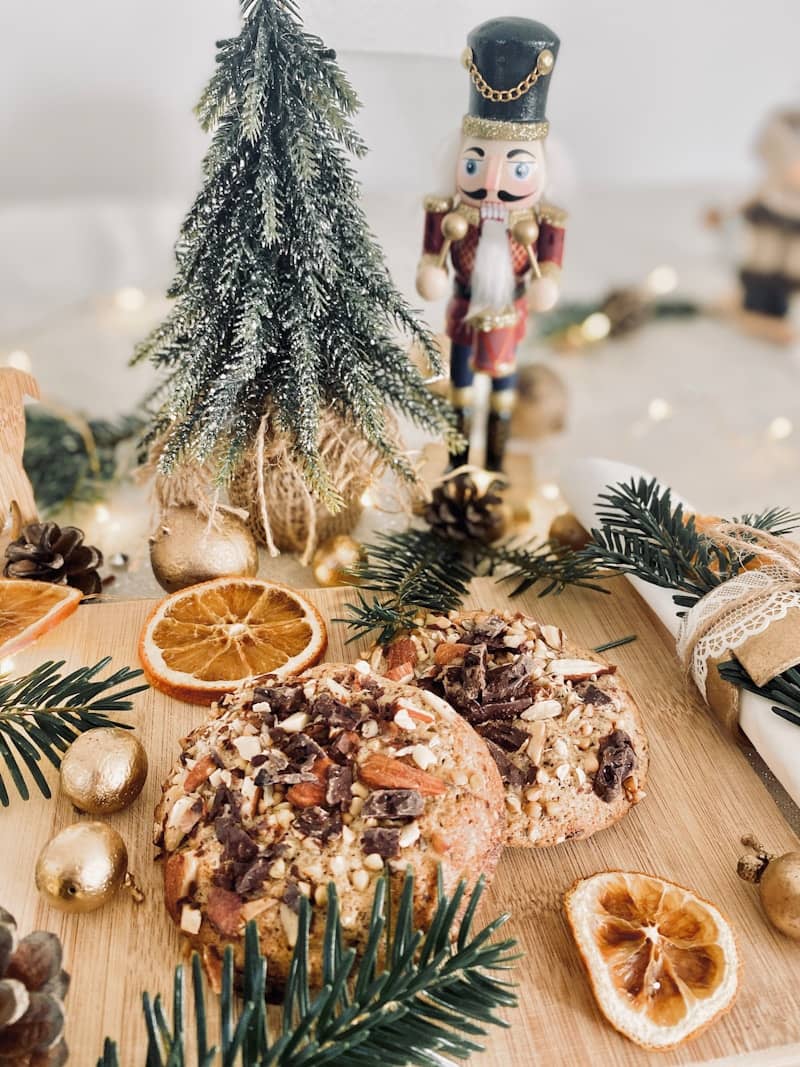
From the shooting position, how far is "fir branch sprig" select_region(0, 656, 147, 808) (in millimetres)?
1174

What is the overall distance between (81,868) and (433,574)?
27.7 inches

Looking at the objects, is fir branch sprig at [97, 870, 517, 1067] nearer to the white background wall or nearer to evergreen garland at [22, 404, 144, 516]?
evergreen garland at [22, 404, 144, 516]

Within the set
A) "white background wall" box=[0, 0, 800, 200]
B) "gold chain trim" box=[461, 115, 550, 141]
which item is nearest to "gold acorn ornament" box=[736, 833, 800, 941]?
"gold chain trim" box=[461, 115, 550, 141]

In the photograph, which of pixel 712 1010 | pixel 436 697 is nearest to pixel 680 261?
pixel 436 697

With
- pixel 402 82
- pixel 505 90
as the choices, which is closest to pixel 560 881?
pixel 505 90

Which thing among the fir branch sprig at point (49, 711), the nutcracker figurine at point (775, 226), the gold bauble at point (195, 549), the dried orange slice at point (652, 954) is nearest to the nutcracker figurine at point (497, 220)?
the gold bauble at point (195, 549)

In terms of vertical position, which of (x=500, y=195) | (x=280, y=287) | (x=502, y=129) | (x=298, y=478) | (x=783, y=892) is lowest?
(x=783, y=892)

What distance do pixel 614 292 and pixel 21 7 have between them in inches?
66.5

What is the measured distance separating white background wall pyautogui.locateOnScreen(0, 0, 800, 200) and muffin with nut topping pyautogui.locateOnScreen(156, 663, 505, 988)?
42.7 inches

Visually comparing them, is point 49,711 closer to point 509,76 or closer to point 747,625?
point 747,625

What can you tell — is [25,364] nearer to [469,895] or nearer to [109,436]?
[109,436]

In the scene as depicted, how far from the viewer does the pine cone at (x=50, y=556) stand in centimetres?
148

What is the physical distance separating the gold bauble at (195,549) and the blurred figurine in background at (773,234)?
1.90 meters

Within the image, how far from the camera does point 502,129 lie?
4.78 feet
